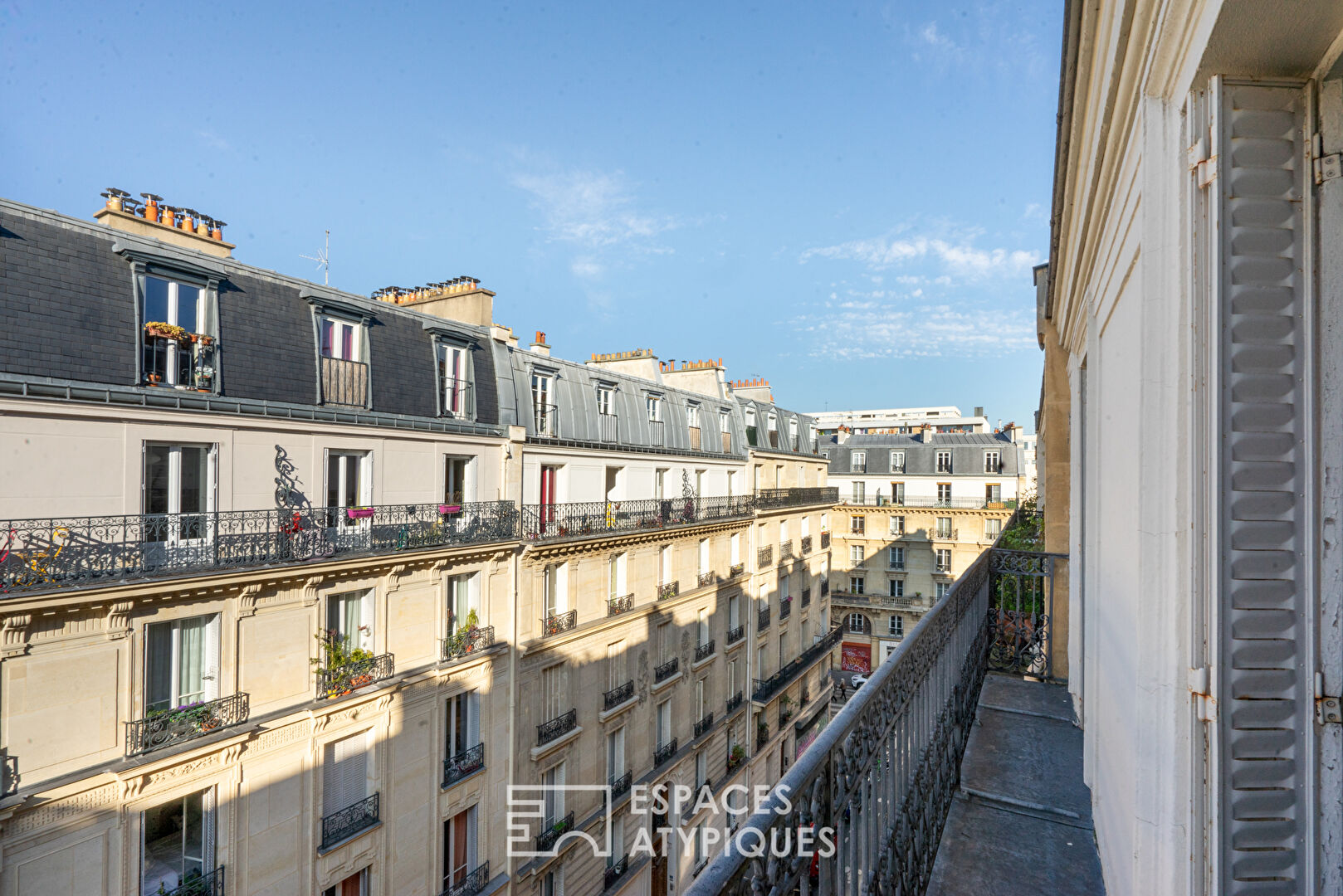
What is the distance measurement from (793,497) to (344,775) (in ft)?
74.7

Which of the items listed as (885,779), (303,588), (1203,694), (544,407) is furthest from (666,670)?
(1203,694)

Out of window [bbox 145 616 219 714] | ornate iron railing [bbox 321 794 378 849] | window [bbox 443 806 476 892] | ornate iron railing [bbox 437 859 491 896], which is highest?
window [bbox 145 616 219 714]

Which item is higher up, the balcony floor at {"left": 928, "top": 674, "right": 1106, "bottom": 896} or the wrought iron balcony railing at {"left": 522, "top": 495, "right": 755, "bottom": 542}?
the wrought iron balcony railing at {"left": 522, "top": 495, "right": 755, "bottom": 542}

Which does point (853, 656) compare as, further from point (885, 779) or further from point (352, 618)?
point (885, 779)

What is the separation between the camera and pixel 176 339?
10234mm

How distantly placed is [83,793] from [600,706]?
1143 centimetres

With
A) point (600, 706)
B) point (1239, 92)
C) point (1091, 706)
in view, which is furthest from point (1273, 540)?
Answer: point (600, 706)

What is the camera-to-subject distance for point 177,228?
11.8 metres

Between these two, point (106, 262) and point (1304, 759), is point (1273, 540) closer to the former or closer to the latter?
point (1304, 759)

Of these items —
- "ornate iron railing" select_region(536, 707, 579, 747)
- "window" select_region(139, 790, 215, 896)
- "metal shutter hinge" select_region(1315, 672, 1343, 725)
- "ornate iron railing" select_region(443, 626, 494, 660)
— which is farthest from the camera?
"ornate iron railing" select_region(536, 707, 579, 747)

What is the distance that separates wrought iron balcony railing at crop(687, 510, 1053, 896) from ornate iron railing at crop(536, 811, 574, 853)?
1329 centimetres

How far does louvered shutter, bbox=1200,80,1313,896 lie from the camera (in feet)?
4.76

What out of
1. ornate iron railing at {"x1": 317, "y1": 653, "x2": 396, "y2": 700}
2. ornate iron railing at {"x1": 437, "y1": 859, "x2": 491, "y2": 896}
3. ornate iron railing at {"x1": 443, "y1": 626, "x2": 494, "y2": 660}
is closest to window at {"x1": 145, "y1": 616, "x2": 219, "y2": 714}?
ornate iron railing at {"x1": 317, "y1": 653, "x2": 396, "y2": 700}

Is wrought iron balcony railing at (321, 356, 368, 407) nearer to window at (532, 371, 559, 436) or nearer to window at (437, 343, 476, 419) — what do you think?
window at (437, 343, 476, 419)
